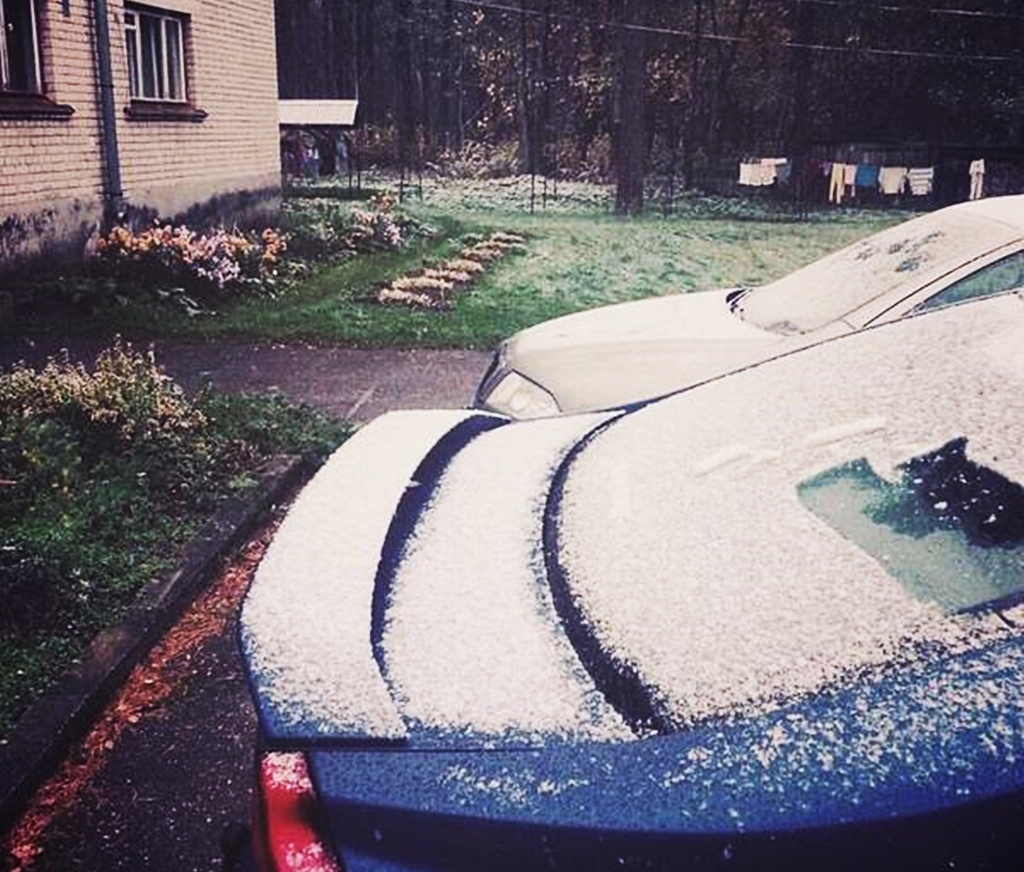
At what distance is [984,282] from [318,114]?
27511 mm

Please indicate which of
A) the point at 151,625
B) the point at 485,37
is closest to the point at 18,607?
the point at 151,625

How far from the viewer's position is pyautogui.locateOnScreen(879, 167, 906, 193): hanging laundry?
25.2m

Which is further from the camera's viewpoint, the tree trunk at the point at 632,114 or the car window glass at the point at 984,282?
the tree trunk at the point at 632,114

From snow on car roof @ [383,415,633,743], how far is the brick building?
908 centimetres

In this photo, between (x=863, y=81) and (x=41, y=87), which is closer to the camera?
(x=41, y=87)

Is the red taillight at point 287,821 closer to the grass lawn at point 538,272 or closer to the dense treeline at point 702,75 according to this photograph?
the grass lawn at point 538,272

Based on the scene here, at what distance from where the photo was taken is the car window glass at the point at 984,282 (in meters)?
4.55

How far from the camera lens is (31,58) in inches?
413

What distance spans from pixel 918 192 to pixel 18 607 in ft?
82.9

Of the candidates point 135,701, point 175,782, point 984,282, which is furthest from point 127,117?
point 175,782

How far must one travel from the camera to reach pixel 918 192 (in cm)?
2536

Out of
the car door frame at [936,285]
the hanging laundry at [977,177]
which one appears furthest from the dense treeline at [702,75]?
the car door frame at [936,285]

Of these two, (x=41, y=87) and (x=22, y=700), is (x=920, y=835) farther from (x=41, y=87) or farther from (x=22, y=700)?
(x=41, y=87)

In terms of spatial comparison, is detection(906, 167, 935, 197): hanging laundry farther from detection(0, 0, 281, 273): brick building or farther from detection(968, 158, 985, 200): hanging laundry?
detection(0, 0, 281, 273): brick building
